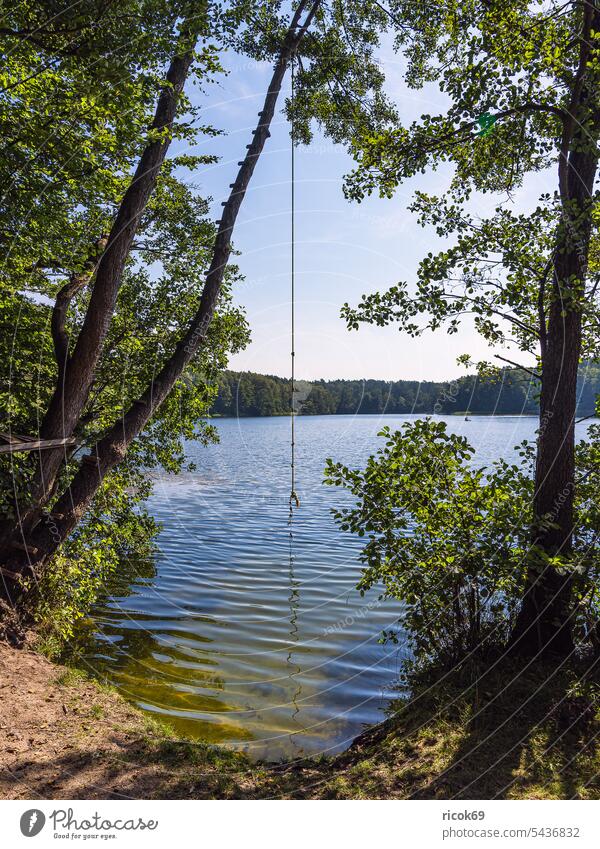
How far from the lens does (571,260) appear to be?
684cm

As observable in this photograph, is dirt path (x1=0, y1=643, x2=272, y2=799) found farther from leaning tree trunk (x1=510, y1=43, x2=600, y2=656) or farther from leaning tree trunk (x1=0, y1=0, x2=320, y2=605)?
leaning tree trunk (x1=510, y1=43, x2=600, y2=656)

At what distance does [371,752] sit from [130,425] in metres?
5.67

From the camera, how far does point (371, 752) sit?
5.90m

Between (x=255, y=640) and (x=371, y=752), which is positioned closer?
(x=371, y=752)

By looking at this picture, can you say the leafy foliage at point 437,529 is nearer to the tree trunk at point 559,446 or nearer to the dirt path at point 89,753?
the tree trunk at point 559,446

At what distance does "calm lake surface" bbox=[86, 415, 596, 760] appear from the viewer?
24.9 feet

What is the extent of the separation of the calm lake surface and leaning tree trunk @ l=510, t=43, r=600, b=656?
8.86 feet

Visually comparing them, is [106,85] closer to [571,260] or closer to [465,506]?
[571,260]

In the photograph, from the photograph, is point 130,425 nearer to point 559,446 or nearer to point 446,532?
point 446,532

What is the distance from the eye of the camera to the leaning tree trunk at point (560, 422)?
639 cm

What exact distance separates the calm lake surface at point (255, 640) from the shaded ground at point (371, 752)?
3.46 feet

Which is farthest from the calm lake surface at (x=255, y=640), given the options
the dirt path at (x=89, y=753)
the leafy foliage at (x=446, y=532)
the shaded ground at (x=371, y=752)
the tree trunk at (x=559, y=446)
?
the tree trunk at (x=559, y=446)

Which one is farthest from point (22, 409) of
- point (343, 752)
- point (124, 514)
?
point (343, 752)

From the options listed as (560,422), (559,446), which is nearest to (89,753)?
(559,446)
